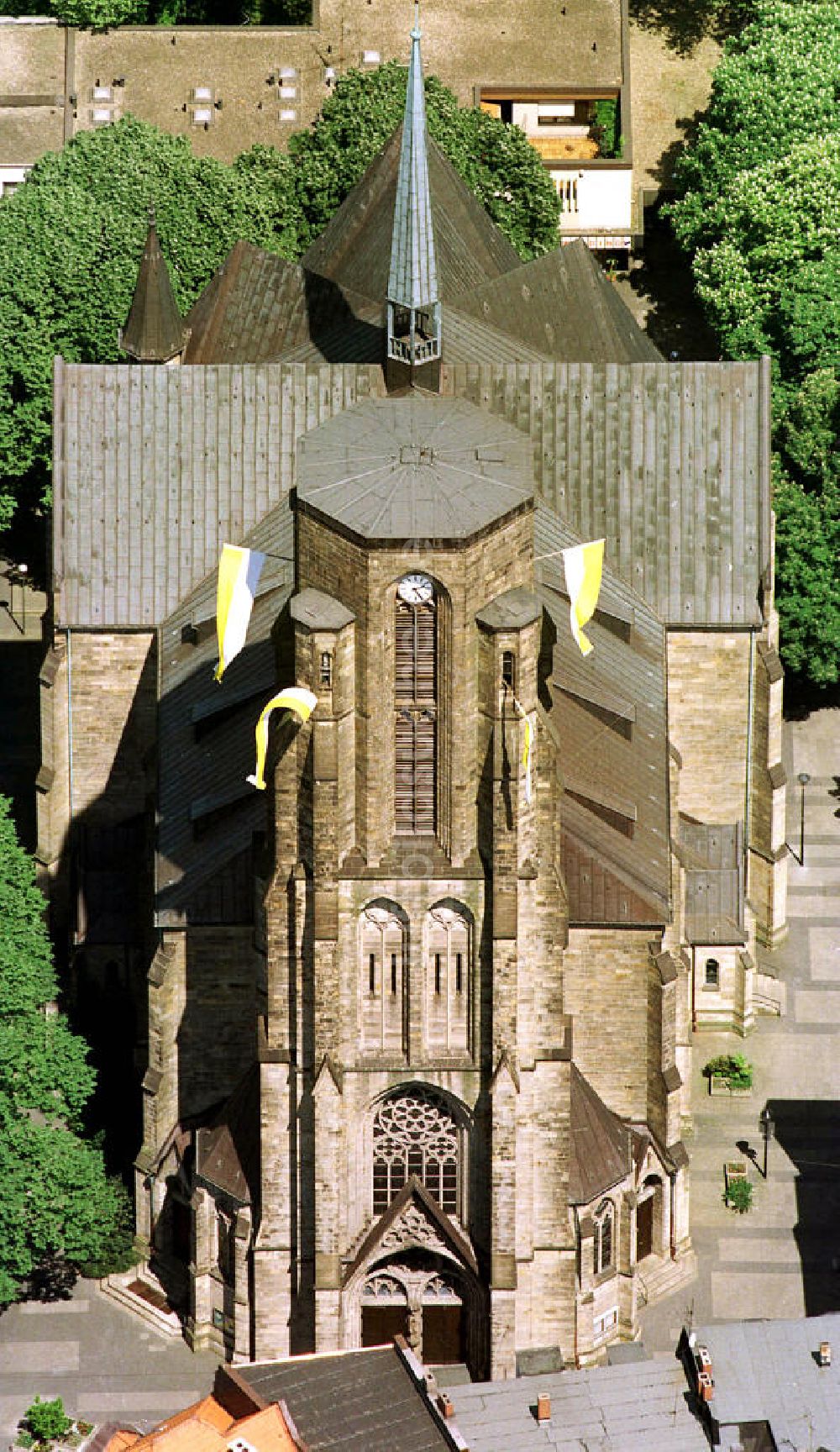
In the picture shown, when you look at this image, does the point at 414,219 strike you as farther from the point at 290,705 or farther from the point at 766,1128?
the point at 766,1128

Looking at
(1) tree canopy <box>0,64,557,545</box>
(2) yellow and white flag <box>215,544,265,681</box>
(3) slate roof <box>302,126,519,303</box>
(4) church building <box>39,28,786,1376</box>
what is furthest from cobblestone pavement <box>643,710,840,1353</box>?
(1) tree canopy <box>0,64,557,545</box>

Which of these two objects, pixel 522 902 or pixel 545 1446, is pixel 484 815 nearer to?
pixel 522 902

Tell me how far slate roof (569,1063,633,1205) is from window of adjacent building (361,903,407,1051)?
337 inches

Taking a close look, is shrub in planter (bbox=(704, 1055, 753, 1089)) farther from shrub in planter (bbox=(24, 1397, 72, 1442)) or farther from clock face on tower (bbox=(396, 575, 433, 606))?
clock face on tower (bbox=(396, 575, 433, 606))

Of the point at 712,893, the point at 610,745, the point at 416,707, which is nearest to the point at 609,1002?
the point at 610,745

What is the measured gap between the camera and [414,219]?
15400cm

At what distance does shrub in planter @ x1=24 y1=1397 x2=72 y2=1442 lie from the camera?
14450 centimetres

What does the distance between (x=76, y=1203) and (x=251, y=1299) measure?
692cm

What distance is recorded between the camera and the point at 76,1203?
148 m

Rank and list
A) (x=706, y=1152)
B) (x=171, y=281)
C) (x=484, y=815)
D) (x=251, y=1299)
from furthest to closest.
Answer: (x=171, y=281), (x=706, y=1152), (x=251, y=1299), (x=484, y=815)

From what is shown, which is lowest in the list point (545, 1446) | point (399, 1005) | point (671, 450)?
point (545, 1446)

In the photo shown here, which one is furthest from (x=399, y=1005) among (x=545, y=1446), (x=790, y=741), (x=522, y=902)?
(x=790, y=741)

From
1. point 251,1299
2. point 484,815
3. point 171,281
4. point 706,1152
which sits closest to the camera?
point 484,815

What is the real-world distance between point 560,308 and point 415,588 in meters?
41.2
